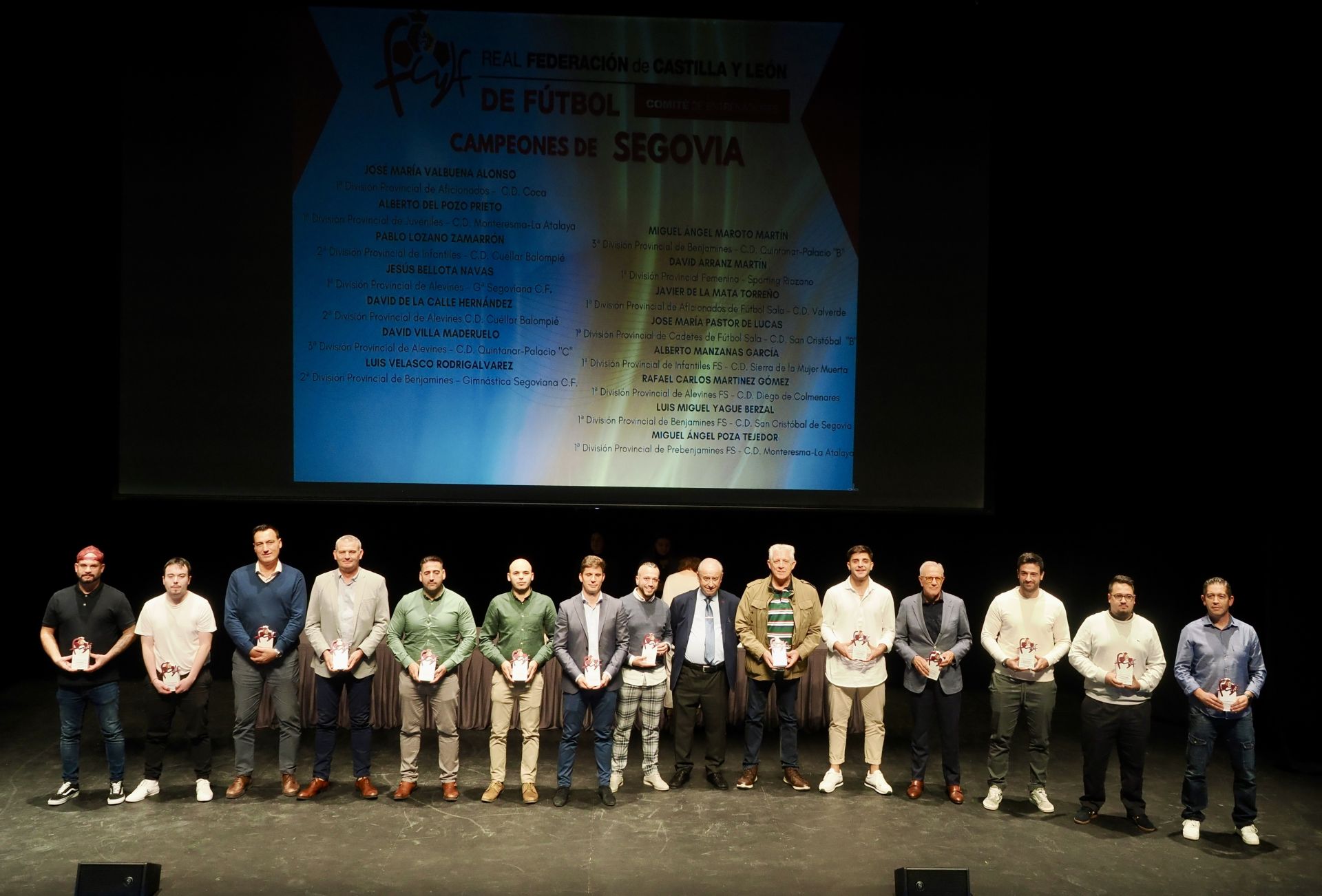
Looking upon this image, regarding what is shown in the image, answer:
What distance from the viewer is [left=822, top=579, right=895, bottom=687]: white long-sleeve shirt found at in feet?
20.0

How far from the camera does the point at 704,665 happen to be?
609 cm

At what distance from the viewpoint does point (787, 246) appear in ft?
22.8

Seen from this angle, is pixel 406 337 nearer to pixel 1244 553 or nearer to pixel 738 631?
pixel 738 631

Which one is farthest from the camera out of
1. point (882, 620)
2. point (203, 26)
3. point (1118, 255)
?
point (1118, 255)

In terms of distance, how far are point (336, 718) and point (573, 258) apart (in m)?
3.01

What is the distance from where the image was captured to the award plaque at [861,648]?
6.05 metres

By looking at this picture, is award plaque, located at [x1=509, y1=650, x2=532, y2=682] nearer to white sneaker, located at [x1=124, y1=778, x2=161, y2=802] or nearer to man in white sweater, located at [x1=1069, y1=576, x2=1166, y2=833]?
white sneaker, located at [x1=124, y1=778, x2=161, y2=802]

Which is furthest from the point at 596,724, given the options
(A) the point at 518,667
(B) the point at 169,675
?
(B) the point at 169,675

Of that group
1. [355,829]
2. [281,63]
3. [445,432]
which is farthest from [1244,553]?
[281,63]

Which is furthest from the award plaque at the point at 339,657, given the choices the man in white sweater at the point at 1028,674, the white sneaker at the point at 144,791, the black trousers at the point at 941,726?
the man in white sweater at the point at 1028,674

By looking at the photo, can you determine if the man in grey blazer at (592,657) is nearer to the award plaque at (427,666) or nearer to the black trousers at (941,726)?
the award plaque at (427,666)

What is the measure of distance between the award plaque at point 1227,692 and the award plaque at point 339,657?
435cm

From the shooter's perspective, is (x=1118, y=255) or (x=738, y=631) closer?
(x=738, y=631)

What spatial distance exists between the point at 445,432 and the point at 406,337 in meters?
0.63
